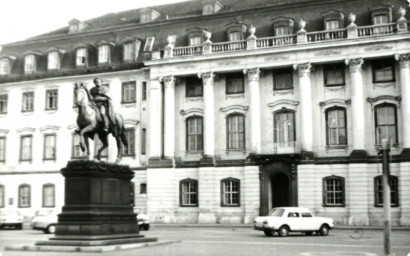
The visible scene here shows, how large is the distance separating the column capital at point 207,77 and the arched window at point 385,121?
12.5m

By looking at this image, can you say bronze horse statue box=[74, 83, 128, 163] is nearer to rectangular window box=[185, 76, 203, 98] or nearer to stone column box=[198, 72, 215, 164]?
stone column box=[198, 72, 215, 164]

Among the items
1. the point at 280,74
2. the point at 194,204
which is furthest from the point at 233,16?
the point at 194,204

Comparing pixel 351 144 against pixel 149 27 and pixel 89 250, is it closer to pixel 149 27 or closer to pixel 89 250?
pixel 149 27

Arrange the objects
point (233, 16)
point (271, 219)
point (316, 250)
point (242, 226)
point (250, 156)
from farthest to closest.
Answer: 1. point (233, 16)
2. point (250, 156)
3. point (242, 226)
4. point (271, 219)
5. point (316, 250)

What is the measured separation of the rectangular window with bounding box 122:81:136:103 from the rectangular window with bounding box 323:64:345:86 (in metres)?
16.2

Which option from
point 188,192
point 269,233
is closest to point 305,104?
point 188,192

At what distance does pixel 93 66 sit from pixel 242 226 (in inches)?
820

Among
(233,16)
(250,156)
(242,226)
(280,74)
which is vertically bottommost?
(242,226)

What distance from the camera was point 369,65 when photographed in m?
46.0

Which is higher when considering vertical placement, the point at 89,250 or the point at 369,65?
the point at 369,65

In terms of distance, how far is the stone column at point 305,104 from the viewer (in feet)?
152

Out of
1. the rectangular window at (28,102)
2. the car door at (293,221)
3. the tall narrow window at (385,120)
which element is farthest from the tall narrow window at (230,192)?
the rectangular window at (28,102)

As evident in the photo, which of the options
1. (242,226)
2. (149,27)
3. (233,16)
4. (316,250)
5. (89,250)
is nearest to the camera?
(89,250)

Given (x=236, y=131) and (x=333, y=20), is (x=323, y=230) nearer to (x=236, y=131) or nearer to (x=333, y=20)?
(x=236, y=131)
